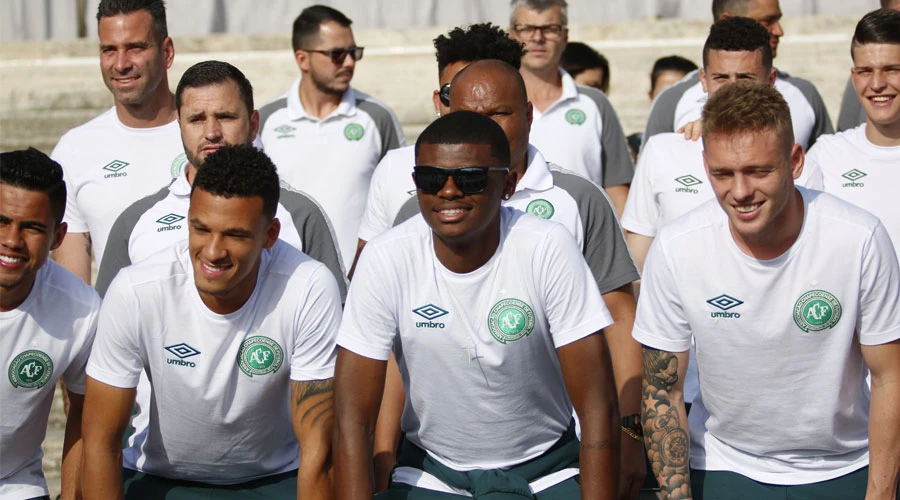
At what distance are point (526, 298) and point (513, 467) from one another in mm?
581

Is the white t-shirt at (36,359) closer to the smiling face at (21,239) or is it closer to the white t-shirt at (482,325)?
the smiling face at (21,239)

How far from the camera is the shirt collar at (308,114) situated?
609 centimetres

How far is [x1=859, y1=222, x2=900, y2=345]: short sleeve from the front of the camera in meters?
3.75

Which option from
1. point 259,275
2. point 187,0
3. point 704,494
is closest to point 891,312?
point 704,494

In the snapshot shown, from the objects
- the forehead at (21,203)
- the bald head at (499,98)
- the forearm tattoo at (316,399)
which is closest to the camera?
the forearm tattoo at (316,399)

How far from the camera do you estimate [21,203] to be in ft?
13.5

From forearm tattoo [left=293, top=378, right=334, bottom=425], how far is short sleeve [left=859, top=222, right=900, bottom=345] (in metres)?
1.72

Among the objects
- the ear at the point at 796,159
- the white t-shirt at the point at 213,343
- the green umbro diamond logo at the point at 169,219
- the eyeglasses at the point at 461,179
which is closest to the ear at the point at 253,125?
the green umbro diamond logo at the point at 169,219

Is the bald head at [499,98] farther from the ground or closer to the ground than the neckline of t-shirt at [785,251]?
farther from the ground

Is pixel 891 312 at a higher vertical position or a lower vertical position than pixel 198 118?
lower


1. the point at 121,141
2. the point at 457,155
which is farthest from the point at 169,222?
the point at 457,155

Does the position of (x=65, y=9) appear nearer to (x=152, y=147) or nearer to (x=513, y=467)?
(x=152, y=147)

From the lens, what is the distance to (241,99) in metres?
4.63

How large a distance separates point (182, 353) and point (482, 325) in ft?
3.31
